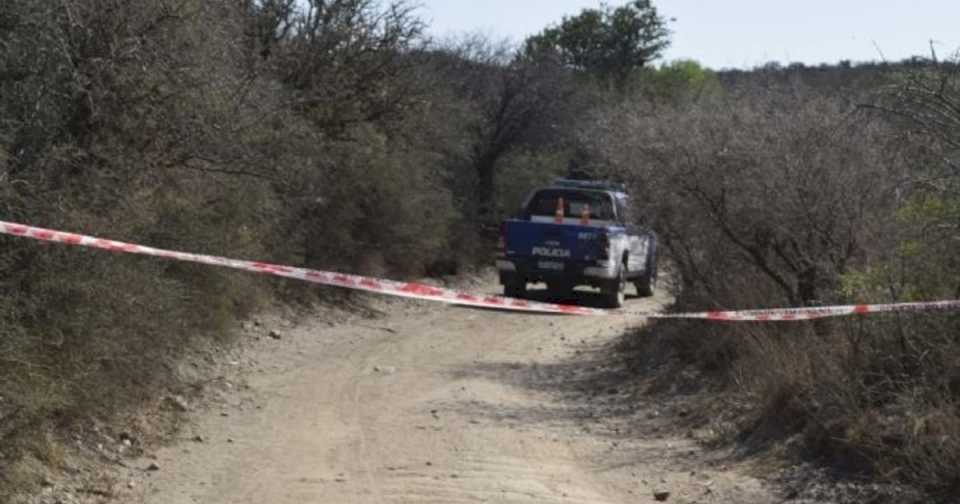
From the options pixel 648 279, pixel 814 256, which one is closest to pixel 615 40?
pixel 648 279

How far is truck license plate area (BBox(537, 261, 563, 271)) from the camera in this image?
20.1 m

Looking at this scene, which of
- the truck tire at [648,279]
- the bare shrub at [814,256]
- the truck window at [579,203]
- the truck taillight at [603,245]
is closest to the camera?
the bare shrub at [814,256]

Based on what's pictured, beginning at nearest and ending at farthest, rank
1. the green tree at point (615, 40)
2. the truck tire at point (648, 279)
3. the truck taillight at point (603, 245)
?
1. the truck taillight at point (603, 245)
2. the truck tire at point (648, 279)
3. the green tree at point (615, 40)

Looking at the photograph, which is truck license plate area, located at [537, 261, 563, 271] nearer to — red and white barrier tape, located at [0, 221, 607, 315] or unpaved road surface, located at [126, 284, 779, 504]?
unpaved road surface, located at [126, 284, 779, 504]

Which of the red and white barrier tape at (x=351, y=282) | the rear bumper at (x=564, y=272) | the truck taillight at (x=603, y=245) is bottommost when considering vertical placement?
the rear bumper at (x=564, y=272)

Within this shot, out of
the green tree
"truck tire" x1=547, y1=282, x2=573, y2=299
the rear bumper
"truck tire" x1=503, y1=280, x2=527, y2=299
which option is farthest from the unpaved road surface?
the green tree

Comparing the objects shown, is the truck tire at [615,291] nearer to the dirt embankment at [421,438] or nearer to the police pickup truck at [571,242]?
the police pickup truck at [571,242]

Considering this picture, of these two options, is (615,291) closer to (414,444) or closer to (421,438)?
(421,438)

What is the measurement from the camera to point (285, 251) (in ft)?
56.9

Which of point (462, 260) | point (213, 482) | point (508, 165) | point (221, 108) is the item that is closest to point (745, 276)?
point (221, 108)

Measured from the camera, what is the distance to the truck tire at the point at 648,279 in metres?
22.7

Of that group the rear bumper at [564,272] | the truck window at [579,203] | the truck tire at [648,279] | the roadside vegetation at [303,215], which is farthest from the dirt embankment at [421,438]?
the truck tire at [648,279]

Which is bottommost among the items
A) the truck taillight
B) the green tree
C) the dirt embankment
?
the dirt embankment

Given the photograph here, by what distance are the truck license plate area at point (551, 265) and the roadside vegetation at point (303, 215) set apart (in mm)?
2977
